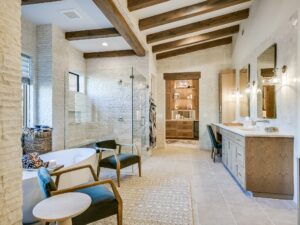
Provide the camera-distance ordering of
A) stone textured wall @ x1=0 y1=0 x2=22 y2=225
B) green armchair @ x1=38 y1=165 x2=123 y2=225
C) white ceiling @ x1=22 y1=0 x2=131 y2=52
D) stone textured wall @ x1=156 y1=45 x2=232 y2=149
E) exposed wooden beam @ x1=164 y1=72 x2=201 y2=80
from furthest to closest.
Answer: exposed wooden beam @ x1=164 y1=72 x2=201 y2=80 < stone textured wall @ x1=156 y1=45 x2=232 y2=149 < white ceiling @ x1=22 y1=0 x2=131 y2=52 < green armchair @ x1=38 y1=165 x2=123 y2=225 < stone textured wall @ x1=0 y1=0 x2=22 y2=225

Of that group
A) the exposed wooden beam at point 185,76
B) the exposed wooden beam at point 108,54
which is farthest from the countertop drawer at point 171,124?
the exposed wooden beam at point 108,54

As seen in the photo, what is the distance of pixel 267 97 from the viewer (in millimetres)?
3779

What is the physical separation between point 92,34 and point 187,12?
211 cm

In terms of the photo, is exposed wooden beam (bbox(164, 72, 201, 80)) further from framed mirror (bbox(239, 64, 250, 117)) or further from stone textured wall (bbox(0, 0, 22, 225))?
stone textured wall (bbox(0, 0, 22, 225))

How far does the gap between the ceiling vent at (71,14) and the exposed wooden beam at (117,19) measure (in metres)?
0.77

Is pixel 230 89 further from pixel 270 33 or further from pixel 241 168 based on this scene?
pixel 241 168

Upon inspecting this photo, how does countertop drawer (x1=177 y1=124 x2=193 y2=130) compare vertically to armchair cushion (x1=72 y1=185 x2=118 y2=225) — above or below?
above

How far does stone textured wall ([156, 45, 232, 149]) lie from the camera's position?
6938 mm

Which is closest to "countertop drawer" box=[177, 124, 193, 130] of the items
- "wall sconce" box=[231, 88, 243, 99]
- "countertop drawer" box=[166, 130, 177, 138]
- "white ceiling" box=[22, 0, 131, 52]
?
"countertop drawer" box=[166, 130, 177, 138]

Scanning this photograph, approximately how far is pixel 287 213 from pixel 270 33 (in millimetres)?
2959

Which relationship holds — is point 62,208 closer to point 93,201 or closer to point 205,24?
point 93,201

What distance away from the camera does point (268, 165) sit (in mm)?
3057

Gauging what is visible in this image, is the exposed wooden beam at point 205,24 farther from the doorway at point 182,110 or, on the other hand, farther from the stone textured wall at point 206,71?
the doorway at point 182,110

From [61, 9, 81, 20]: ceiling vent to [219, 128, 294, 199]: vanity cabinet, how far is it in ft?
12.0
